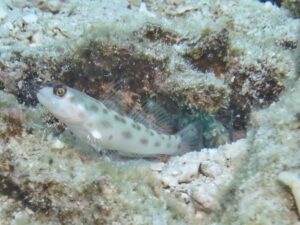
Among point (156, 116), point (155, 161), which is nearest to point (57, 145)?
point (155, 161)

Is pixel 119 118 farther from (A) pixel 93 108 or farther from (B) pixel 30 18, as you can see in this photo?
(B) pixel 30 18

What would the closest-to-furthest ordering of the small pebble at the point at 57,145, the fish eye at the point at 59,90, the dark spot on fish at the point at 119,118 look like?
1. the small pebble at the point at 57,145
2. the fish eye at the point at 59,90
3. the dark spot on fish at the point at 119,118

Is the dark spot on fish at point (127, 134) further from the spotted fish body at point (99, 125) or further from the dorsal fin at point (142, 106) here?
the dorsal fin at point (142, 106)

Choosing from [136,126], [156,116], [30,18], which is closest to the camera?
[136,126]

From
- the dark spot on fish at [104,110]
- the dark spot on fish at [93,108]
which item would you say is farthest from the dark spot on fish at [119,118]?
the dark spot on fish at [93,108]

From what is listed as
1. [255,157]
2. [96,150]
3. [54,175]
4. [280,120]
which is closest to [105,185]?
[54,175]

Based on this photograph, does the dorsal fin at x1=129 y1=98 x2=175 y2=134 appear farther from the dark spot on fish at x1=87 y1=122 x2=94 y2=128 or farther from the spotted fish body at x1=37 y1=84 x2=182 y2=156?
the dark spot on fish at x1=87 y1=122 x2=94 y2=128

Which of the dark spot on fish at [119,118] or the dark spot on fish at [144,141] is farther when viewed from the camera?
the dark spot on fish at [144,141]
